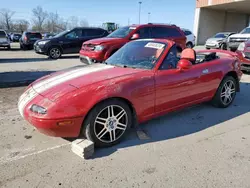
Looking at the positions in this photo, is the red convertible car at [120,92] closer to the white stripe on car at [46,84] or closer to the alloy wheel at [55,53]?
the white stripe on car at [46,84]

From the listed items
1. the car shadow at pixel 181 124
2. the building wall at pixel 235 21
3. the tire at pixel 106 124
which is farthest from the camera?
the building wall at pixel 235 21

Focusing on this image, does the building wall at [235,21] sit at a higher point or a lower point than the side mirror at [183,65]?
higher

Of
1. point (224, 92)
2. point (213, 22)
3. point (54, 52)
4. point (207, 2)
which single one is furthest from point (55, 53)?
point (213, 22)

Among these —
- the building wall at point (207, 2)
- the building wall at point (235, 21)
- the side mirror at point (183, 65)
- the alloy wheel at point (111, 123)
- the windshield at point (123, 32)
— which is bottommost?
the alloy wheel at point (111, 123)

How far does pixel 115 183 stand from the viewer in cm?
249

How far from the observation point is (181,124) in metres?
4.02

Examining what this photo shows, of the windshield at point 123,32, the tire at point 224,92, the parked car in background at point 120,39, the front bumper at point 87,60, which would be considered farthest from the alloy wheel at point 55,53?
the tire at point 224,92

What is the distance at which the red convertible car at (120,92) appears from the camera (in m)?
2.88

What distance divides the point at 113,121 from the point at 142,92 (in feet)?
1.94

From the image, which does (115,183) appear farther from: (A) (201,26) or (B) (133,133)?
(A) (201,26)

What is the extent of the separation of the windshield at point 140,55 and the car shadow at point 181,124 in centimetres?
104

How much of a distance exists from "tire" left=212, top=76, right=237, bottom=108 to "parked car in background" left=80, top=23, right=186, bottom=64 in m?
2.76

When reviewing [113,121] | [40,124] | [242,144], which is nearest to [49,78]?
[40,124]

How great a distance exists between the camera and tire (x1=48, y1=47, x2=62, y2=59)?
13.0 meters
